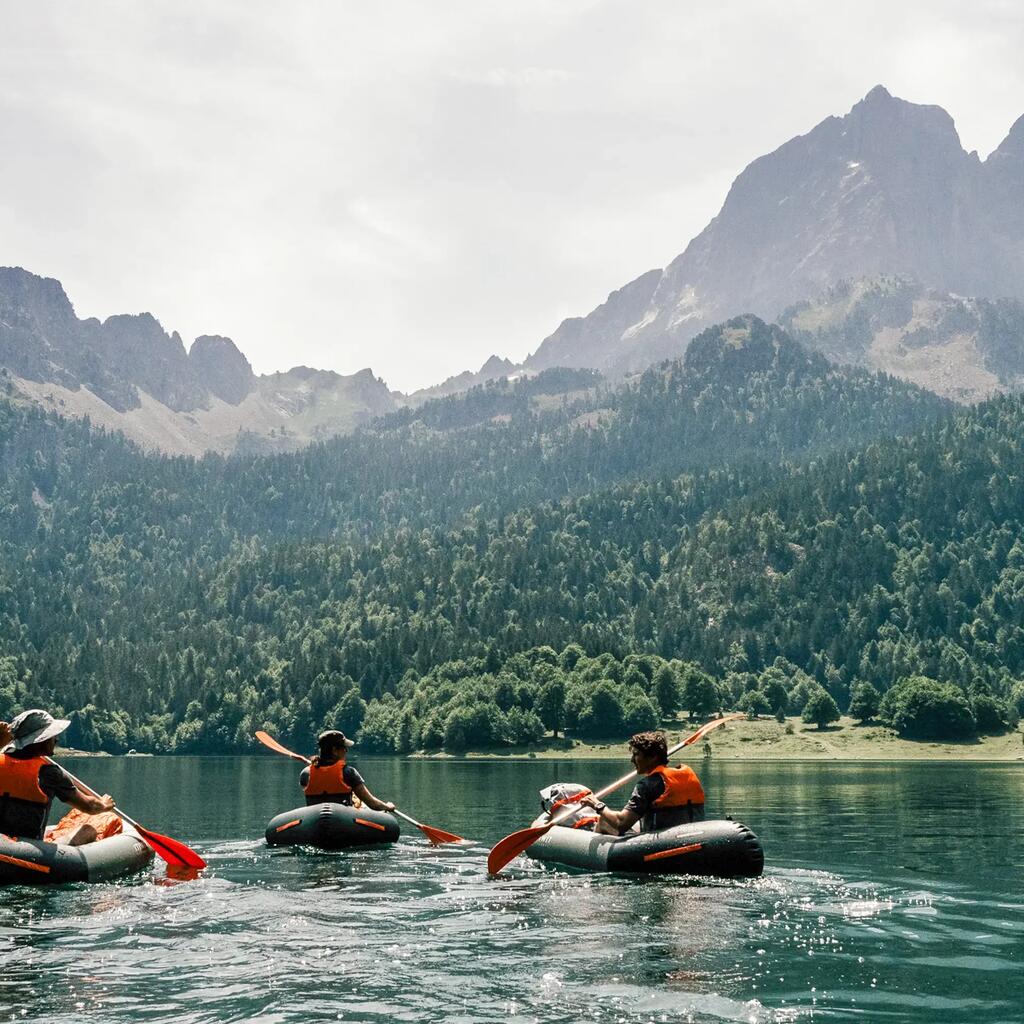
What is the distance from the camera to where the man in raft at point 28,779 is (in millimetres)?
30500

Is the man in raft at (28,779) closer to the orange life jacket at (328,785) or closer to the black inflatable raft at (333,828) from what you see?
the black inflatable raft at (333,828)

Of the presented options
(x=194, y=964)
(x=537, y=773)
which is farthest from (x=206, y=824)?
(x=537, y=773)

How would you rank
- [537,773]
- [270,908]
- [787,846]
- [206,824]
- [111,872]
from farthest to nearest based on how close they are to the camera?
1. [537,773]
2. [206,824]
3. [787,846]
4. [111,872]
5. [270,908]

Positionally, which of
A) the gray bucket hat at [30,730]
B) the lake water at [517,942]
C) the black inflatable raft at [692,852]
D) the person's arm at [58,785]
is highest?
the gray bucket hat at [30,730]

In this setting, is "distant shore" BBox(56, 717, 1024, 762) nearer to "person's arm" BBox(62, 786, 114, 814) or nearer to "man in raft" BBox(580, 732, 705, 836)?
"man in raft" BBox(580, 732, 705, 836)

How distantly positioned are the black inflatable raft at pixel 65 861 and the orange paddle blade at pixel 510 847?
974 centimetres

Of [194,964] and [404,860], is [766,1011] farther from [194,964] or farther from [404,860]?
[404,860]

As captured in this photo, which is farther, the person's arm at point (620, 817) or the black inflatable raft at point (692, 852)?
the person's arm at point (620, 817)

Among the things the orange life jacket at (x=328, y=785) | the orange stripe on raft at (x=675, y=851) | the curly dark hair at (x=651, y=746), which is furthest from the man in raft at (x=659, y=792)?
the orange life jacket at (x=328, y=785)

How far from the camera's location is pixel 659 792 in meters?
33.5

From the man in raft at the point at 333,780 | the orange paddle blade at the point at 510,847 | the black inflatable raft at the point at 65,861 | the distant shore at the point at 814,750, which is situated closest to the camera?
the black inflatable raft at the point at 65,861

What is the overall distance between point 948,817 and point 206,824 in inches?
1412

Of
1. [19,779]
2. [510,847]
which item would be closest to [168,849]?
[19,779]

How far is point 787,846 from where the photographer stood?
4538 centimetres
